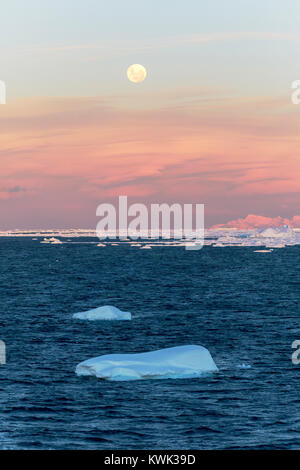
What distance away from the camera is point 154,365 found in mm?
31047

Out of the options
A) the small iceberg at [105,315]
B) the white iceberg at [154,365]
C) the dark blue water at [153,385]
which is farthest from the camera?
the small iceberg at [105,315]

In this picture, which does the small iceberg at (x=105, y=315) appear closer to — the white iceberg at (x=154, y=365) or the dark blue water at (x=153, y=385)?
the dark blue water at (x=153, y=385)

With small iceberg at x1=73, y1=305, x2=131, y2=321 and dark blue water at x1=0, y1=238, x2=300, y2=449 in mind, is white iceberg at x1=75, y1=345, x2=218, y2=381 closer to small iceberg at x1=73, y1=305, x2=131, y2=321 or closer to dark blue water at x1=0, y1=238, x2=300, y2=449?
→ dark blue water at x1=0, y1=238, x2=300, y2=449

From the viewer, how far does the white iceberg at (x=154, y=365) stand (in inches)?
1211

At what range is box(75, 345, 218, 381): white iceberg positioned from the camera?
101 feet

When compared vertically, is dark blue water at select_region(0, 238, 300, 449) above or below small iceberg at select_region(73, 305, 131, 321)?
below

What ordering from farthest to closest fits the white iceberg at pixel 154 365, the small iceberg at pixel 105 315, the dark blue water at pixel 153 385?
1. the small iceberg at pixel 105 315
2. the white iceberg at pixel 154 365
3. the dark blue water at pixel 153 385

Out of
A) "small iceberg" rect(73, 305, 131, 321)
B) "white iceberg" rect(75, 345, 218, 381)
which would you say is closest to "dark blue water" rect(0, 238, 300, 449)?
"white iceberg" rect(75, 345, 218, 381)

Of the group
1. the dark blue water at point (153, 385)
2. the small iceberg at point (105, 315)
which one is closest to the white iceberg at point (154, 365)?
the dark blue water at point (153, 385)

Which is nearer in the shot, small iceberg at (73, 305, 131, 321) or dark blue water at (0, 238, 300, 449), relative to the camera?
dark blue water at (0, 238, 300, 449)

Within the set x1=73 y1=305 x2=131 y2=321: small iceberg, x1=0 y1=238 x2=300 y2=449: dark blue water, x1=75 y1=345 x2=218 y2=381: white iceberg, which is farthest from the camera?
x1=73 y1=305 x2=131 y2=321: small iceberg

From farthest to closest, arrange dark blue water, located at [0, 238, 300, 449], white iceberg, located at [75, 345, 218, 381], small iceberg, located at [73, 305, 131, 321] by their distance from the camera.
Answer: small iceberg, located at [73, 305, 131, 321], white iceberg, located at [75, 345, 218, 381], dark blue water, located at [0, 238, 300, 449]
